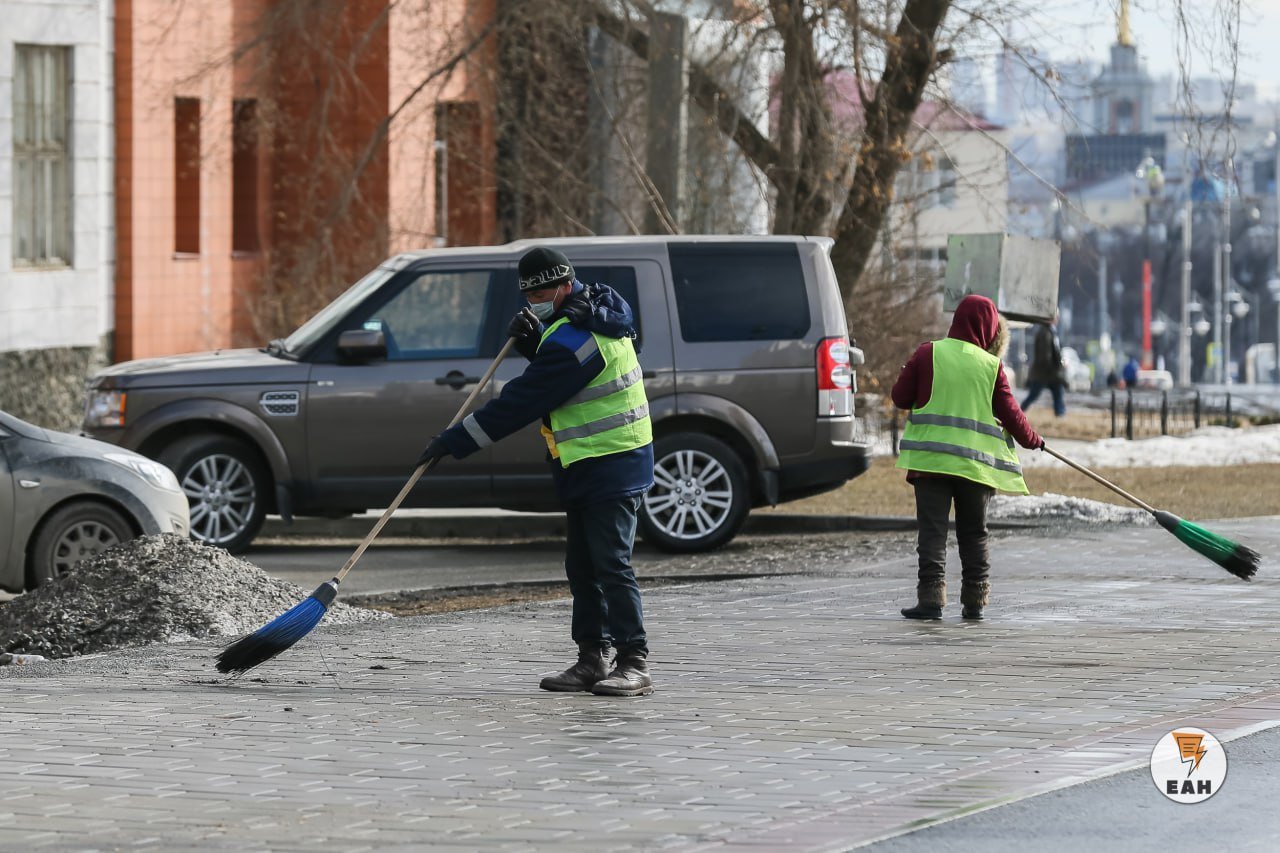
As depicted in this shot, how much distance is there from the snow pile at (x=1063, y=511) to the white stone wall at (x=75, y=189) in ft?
36.5

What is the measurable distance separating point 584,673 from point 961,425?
2832mm

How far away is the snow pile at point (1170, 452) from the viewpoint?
22562mm

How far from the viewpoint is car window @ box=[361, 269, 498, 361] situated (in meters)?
14.4

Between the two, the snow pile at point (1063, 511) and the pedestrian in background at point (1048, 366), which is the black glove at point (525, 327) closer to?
the snow pile at point (1063, 511)

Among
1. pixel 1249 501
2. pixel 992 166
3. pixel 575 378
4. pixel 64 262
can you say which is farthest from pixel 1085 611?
pixel 64 262

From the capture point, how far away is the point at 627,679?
8445mm

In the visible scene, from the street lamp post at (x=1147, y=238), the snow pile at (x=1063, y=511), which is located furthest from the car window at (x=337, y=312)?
the street lamp post at (x=1147, y=238)

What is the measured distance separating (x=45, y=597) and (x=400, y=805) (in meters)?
4.89

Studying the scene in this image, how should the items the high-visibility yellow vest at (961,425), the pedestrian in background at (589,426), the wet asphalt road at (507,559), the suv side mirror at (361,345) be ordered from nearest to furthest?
the pedestrian in background at (589,426)
the high-visibility yellow vest at (961,425)
the wet asphalt road at (507,559)
the suv side mirror at (361,345)

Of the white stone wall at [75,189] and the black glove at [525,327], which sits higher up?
the white stone wall at [75,189]

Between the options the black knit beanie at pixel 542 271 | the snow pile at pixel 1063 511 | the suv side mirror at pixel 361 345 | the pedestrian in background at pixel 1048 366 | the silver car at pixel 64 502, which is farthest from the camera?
the pedestrian in background at pixel 1048 366

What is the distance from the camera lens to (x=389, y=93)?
27844mm

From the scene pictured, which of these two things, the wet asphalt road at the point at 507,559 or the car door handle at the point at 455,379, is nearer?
the wet asphalt road at the point at 507,559

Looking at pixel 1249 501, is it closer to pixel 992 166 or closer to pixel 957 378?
pixel 992 166
